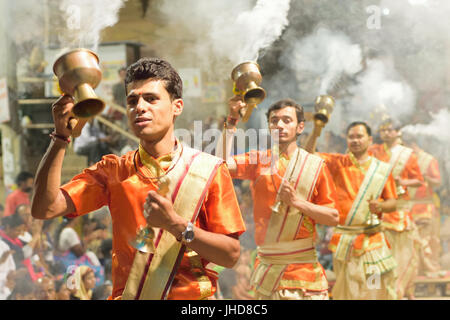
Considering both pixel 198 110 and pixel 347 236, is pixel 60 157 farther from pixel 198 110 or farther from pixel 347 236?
pixel 198 110

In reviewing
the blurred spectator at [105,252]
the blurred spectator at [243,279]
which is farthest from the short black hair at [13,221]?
the blurred spectator at [243,279]

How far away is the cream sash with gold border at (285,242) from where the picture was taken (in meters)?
4.71

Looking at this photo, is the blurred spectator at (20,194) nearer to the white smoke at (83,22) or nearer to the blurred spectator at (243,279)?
the white smoke at (83,22)

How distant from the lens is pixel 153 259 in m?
2.58

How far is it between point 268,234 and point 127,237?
2400 millimetres

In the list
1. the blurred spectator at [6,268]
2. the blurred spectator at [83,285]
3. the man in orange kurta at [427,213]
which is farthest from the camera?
the man in orange kurta at [427,213]

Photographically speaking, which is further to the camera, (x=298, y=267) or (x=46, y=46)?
(x=46, y=46)

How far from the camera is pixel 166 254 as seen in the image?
257cm

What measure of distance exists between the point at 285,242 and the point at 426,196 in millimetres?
4587

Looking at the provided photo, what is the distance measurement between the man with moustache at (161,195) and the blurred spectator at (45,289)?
4.89 metres

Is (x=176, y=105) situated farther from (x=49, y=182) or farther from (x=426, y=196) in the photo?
(x=426, y=196)

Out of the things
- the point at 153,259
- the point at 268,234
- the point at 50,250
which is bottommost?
the point at 50,250
